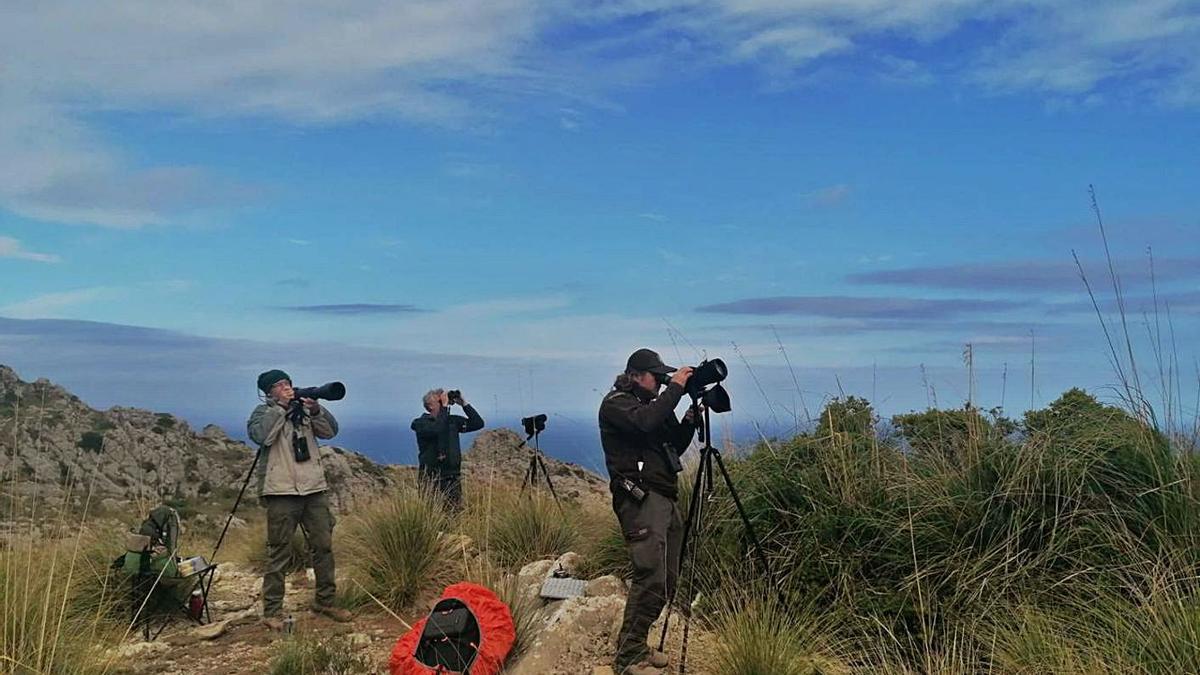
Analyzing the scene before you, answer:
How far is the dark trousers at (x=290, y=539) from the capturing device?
7520 millimetres

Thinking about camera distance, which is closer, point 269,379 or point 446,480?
point 269,379

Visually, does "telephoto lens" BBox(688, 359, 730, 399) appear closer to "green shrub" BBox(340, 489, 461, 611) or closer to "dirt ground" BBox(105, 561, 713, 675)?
"dirt ground" BBox(105, 561, 713, 675)

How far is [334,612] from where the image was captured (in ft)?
25.2

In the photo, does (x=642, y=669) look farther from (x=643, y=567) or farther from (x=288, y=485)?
(x=288, y=485)

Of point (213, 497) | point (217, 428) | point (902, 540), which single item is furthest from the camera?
point (217, 428)

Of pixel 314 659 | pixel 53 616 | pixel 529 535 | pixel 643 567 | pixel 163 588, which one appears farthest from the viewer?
pixel 529 535

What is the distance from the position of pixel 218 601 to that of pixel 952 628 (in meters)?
6.32

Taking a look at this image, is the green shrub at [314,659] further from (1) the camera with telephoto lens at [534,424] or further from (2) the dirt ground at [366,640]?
(1) the camera with telephoto lens at [534,424]

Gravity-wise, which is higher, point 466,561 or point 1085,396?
point 1085,396

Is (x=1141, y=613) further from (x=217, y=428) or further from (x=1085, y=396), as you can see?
(x=217, y=428)

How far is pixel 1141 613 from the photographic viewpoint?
16.4ft

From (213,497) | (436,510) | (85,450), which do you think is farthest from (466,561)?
(85,450)

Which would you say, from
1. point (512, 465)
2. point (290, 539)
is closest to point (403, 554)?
point (290, 539)

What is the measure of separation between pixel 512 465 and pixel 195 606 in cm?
782
